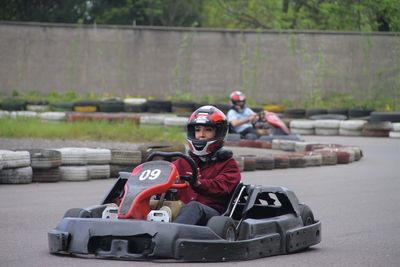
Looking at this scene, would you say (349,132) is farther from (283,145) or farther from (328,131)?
(283,145)

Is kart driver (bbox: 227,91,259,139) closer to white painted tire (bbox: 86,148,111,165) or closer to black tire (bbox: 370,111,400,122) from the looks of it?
black tire (bbox: 370,111,400,122)

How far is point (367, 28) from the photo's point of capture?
29.0 m

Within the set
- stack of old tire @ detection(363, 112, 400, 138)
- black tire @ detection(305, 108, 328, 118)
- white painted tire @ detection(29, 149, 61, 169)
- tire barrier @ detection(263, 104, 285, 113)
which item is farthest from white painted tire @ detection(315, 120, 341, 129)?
white painted tire @ detection(29, 149, 61, 169)

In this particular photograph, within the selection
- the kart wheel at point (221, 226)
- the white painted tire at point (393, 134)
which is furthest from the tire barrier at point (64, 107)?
the kart wheel at point (221, 226)

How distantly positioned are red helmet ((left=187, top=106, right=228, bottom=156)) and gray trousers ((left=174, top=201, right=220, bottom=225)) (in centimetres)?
63

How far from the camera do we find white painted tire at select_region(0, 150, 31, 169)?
11047mm

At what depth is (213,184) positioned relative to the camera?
694 centimetres

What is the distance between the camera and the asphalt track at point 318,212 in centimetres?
661

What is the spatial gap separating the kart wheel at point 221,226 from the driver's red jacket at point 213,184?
49 cm

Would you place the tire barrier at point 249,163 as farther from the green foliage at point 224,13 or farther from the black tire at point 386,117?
the green foliage at point 224,13

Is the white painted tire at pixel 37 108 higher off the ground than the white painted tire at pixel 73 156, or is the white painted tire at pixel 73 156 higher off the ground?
the white painted tire at pixel 73 156

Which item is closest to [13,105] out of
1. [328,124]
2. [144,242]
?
[328,124]

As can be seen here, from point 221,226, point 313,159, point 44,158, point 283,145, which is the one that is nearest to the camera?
point 221,226

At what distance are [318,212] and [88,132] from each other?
25.9 ft
